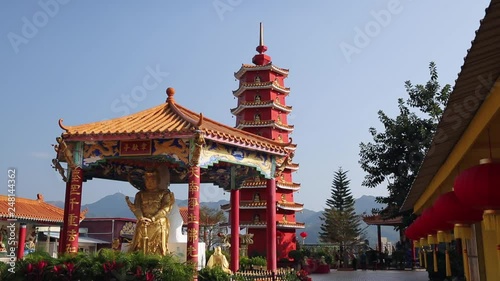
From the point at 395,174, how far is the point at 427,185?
10513 mm

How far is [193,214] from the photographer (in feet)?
33.0

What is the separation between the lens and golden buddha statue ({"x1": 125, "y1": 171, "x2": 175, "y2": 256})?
1156cm

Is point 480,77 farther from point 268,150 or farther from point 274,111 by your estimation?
point 274,111

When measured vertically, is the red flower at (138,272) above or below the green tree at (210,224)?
below

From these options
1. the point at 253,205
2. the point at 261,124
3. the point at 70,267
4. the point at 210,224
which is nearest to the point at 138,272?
the point at 70,267

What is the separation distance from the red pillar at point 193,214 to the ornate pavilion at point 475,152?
4.43 meters

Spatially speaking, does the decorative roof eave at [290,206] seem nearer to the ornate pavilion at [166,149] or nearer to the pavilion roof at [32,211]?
the pavilion roof at [32,211]

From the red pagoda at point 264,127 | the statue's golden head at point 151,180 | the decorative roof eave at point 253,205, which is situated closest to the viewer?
the statue's golden head at point 151,180

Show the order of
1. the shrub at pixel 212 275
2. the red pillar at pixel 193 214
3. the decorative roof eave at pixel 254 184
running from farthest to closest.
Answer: the decorative roof eave at pixel 254 184
the shrub at pixel 212 275
the red pillar at pixel 193 214

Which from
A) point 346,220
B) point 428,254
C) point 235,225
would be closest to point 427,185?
point 235,225

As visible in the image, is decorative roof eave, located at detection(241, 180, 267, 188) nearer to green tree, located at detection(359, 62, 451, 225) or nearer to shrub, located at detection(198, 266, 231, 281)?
green tree, located at detection(359, 62, 451, 225)

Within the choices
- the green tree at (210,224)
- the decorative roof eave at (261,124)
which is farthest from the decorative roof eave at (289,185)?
the green tree at (210,224)

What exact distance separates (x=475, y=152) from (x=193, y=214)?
5743 mm

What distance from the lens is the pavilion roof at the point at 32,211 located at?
22.7m
